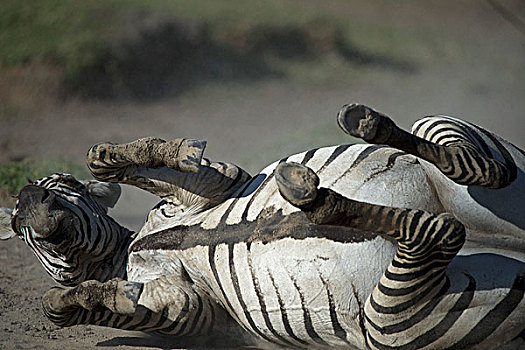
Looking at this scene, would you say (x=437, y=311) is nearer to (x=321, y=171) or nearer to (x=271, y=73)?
(x=321, y=171)

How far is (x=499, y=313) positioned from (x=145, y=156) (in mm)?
1030

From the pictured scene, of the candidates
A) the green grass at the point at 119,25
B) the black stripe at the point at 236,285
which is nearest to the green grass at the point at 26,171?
the green grass at the point at 119,25

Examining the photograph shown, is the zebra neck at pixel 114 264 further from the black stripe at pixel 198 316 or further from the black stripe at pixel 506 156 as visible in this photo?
the black stripe at pixel 506 156

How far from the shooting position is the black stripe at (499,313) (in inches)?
54.7

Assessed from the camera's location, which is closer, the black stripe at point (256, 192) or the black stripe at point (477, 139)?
the black stripe at point (477, 139)

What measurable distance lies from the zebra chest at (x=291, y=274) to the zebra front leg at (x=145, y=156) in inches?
8.3

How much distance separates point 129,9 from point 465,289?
21.3ft

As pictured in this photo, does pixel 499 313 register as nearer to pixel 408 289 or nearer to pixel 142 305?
pixel 408 289

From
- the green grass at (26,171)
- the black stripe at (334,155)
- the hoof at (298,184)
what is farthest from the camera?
the green grass at (26,171)

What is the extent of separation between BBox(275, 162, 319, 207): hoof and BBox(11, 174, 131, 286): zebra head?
0.97m

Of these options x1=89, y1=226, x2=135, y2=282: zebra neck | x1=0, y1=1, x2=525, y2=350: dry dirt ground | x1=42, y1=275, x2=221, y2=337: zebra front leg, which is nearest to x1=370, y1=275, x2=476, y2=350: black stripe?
x1=42, y1=275, x2=221, y2=337: zebra front leg

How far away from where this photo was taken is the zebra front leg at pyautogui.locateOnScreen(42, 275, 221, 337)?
1747 mm

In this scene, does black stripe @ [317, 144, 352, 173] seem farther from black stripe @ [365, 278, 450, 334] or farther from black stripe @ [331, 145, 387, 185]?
black stripe @ [365, 278, 450, 334]

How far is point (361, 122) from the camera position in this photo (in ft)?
4.30
